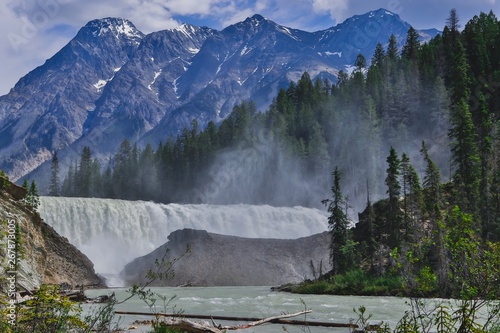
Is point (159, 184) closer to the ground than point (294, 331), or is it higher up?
higher up

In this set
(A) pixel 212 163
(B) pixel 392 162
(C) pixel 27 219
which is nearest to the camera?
(C) pixel 27 219

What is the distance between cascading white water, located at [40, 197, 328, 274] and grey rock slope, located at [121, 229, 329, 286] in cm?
661

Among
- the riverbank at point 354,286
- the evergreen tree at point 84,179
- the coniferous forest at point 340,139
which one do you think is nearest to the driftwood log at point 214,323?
the riverbank at point 354,286

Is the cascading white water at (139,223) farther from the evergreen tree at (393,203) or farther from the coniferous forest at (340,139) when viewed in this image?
the evergreen tree at (393,203)

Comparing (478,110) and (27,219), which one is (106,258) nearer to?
(27,219)

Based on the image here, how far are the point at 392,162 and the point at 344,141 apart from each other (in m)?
53.4

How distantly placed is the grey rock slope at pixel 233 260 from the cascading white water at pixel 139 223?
6613 millimetres

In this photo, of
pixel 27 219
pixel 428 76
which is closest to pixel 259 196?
pixel 428 76

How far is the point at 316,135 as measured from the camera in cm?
10200

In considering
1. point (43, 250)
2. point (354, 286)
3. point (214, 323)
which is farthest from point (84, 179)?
point (214, 323)

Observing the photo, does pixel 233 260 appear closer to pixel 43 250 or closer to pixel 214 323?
pixel 43 250

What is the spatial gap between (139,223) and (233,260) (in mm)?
18610

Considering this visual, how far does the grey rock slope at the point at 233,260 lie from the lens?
2066 inches

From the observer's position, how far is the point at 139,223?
6744 cm
